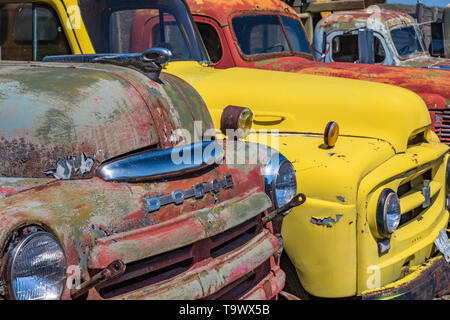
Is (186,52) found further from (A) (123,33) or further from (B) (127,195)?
(B) (127,195)

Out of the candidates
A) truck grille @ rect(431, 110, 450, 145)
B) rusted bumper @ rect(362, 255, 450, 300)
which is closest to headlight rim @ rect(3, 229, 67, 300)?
rusted bumper @ rect(362, 255, 450, 300)

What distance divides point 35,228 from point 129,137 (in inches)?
26.5

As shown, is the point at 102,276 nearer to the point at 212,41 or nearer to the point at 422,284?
the point at 422,284

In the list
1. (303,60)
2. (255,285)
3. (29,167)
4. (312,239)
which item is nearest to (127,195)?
(29,167)

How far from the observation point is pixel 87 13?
3.39 m

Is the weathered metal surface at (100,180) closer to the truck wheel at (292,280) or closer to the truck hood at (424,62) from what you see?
the truck wheel at (292,280)

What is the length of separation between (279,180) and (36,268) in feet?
4.17

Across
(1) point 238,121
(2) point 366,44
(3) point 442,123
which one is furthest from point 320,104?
(2) point 366,44

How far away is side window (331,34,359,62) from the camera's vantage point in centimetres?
755

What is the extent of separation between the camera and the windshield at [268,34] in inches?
205

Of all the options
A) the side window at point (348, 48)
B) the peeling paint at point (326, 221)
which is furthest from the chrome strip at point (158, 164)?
the side window at point (348, 48)

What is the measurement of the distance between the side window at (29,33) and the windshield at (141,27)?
0.19m

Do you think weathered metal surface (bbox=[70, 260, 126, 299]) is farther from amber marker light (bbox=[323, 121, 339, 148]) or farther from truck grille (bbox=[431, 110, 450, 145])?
truck grille (bbox=[431, 110, 450, 145])
